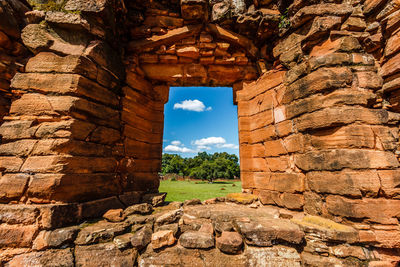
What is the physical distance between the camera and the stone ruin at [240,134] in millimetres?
2113

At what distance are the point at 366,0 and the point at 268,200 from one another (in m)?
4.06

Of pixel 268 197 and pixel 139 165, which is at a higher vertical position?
pixel 139 165

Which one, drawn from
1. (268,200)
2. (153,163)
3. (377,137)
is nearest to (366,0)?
(377,137)

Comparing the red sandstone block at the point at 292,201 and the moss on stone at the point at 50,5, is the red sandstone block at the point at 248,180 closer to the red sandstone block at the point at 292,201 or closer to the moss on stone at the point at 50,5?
the red sandstone block at the point at 292,201

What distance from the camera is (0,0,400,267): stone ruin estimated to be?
2113 millimetres

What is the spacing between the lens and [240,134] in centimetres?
402

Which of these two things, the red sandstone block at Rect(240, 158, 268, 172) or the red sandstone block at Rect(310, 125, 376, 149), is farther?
the red sandstone block at Rect(240, 158, 268, 172)

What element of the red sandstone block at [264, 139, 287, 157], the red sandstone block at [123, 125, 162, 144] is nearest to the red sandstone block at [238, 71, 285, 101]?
the red sandstone block at [264, 139, 287, 157]

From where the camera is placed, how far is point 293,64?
3258mm

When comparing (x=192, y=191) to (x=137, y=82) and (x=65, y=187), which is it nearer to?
(x=137, y=82)

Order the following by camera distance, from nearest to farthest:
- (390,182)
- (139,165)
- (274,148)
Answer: (390,182) → (274,148) → (139,165)

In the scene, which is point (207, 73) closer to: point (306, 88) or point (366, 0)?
point (306, 88)

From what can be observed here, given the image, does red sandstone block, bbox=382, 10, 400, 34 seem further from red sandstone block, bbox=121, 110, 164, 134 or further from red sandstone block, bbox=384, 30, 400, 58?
red sandstone block, bbox=121, 110, 164, 134

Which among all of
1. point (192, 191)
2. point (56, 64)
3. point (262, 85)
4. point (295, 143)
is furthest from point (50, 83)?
point (192, 191)
